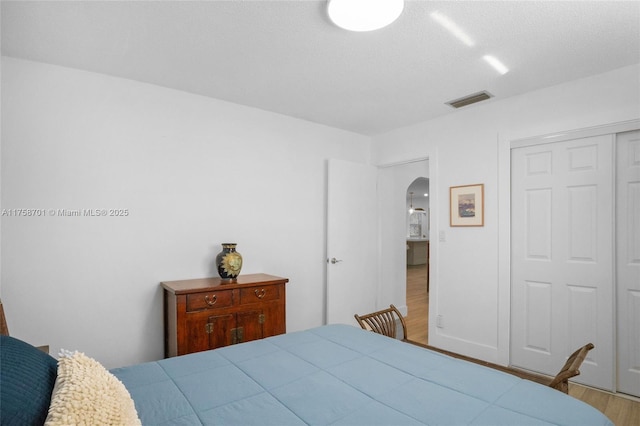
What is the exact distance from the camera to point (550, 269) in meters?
3.05

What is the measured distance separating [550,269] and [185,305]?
3108 mm

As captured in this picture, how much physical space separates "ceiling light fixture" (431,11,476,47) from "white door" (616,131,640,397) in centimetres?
155

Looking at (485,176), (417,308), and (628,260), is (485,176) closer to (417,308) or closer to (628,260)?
(628,260)

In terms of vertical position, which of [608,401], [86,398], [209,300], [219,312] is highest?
[86,398]

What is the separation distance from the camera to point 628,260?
2.67 metres

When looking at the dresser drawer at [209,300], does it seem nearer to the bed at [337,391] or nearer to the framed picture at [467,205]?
the bed at [337,391]

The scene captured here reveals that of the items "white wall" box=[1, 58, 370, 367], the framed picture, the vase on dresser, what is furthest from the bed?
the framed picture

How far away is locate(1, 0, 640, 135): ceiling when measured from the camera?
1960 mm

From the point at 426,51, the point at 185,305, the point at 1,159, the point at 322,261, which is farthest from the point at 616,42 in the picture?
the point at 1,159

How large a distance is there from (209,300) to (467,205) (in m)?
2.67

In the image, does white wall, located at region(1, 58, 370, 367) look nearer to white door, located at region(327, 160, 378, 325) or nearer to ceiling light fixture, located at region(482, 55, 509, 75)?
white door, located at region(327, 160, 378, 325)

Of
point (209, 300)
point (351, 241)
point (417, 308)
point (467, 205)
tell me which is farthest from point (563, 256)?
point (209, 300)

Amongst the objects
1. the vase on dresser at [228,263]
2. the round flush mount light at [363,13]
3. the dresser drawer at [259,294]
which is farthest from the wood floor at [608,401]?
the round flush mount light at [363,13]

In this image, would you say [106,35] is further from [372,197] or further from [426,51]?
[372,197]
